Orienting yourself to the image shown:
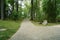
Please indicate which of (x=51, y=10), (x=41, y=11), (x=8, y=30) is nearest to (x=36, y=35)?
(x=8, y=30)

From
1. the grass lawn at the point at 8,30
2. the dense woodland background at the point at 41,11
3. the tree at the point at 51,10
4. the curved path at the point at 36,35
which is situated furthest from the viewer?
the dense woodland background at the point at 41,11

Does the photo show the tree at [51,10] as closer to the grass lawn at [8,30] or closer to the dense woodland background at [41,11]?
the dense woodland background at [41,11]

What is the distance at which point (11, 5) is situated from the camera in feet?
119

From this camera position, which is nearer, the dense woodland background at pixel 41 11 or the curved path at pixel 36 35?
the curved path at pixel 36 35

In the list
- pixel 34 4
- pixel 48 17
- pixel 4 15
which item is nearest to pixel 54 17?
pixel 48 17

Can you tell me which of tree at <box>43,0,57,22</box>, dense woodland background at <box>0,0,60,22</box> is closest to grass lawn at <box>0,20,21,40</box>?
tree at <box>43,0,57,22</box>

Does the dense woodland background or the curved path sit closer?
the curved path

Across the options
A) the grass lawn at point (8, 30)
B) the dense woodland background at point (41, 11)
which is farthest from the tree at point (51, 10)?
the grass lawn at point (8, 30)

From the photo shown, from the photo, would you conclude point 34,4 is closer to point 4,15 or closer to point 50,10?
point 4,15

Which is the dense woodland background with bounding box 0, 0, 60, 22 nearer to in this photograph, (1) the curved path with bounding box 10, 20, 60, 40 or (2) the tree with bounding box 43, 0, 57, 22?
(2) the tree with bounding box 43, 0, 57, 22

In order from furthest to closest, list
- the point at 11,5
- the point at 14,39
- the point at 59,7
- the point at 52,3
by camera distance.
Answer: the point at 11,5, the point at 59,7, the point at 52,3, the point at 14,39

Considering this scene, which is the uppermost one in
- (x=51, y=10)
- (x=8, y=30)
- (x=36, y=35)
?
(x=51, y=10)

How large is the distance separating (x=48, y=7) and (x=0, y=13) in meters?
9.61

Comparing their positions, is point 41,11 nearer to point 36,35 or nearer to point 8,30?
point 8,30
